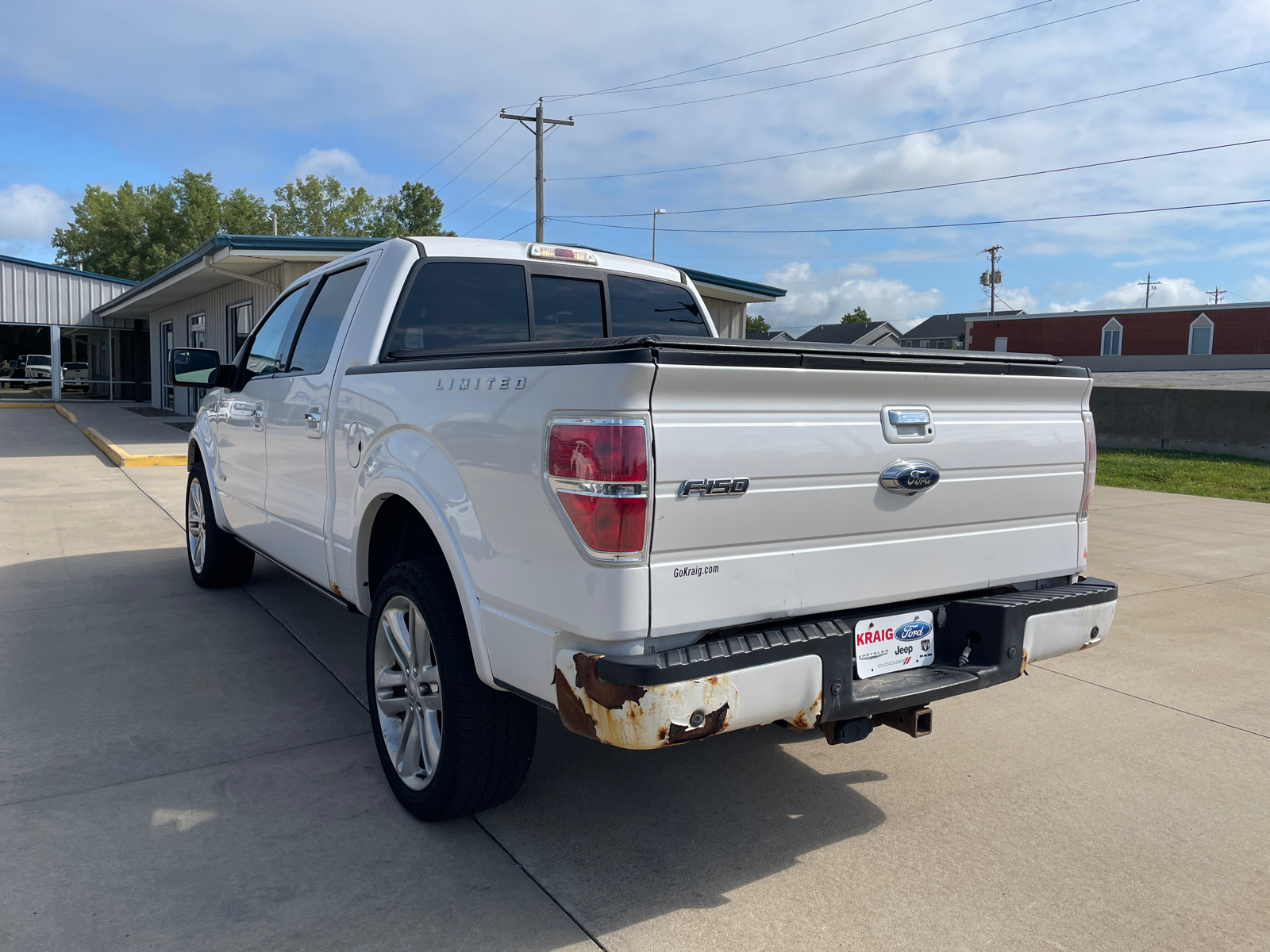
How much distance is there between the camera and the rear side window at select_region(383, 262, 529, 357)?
3.96 m

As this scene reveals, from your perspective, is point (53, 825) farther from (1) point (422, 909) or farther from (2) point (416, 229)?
(2) point (416, 229)

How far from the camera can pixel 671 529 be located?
2.40 m

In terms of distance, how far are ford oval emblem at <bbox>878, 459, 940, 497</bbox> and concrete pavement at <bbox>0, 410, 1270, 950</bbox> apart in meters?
1.22

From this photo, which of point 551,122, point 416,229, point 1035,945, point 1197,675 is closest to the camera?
point 1035,945

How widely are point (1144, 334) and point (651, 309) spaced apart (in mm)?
52529

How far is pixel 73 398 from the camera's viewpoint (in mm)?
37062

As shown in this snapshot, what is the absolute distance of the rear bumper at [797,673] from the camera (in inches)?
94.5

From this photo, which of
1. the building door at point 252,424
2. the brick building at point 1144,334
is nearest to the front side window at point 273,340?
the building door at point 252,424

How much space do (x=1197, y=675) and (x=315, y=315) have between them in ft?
16.1

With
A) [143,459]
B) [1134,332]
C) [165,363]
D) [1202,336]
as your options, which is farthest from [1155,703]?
[1134,332]

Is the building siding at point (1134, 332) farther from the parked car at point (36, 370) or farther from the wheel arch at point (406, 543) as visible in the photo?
the parked car at point (36, 370)

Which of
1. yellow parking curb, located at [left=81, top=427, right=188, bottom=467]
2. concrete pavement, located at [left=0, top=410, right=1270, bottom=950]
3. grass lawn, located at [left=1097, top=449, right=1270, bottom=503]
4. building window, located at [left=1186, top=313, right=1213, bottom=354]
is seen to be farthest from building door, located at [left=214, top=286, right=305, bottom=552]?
building window, located at [left=1186, top=313, right=1213, bottom=354]

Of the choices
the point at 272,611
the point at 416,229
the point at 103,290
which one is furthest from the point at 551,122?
the point at 416,229

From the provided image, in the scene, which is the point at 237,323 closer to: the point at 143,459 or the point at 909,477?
the point at 143,459
